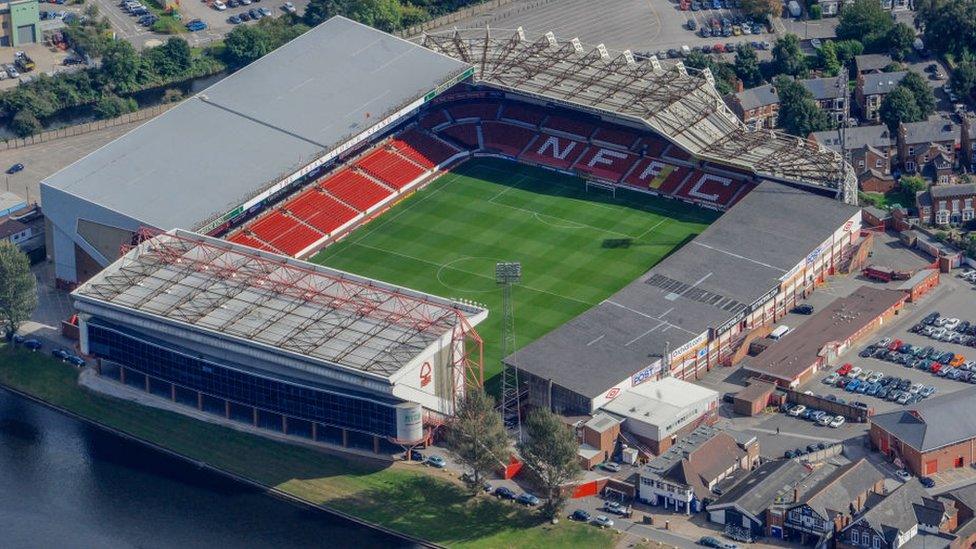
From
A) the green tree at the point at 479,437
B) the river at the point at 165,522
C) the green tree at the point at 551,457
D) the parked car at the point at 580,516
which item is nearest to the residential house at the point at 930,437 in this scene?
the parked car at the point at 580,516

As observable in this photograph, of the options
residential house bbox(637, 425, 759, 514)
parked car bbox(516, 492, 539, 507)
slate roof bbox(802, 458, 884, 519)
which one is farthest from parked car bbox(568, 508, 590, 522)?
slate roof bbox(802, 458, 884, 519)

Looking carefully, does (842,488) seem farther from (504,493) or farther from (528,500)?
(504,493)

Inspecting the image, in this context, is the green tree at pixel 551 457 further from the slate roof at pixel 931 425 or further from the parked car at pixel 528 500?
the slate roof at pixel 931 425

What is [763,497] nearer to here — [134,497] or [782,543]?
[782,543]

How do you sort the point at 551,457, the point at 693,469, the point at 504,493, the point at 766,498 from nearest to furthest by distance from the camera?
the point at 766,498
the point at 551,457
the point at 693,469
the point at 504,493

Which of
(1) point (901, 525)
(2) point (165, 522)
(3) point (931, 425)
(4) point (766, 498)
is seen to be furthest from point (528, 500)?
(3) point (931, 425)

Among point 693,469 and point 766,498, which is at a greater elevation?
point 766,498

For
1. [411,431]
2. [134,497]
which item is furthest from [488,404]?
[134,497]
